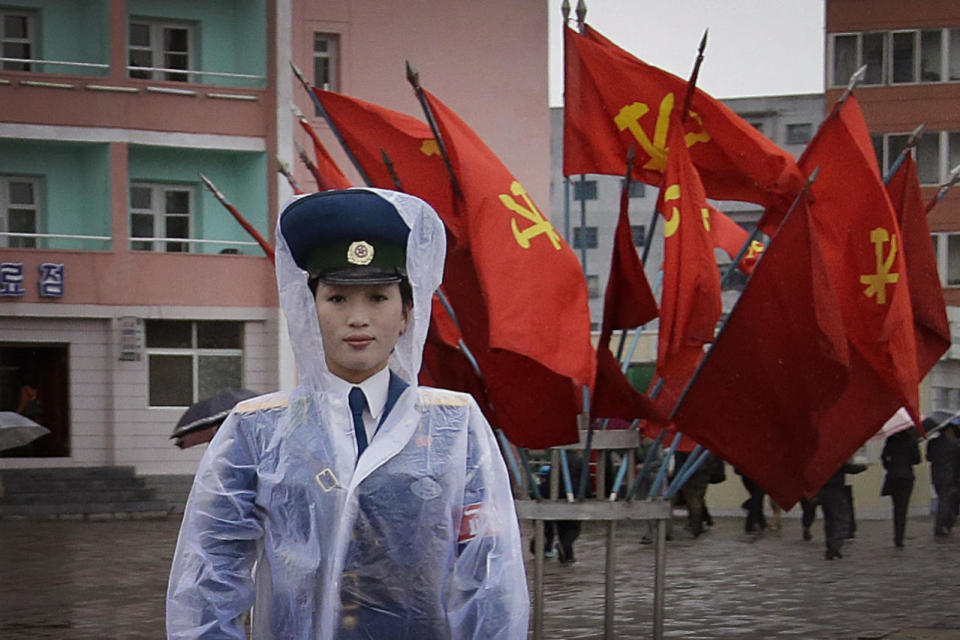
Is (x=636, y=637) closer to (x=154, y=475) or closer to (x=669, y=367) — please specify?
(x=669, y=367)

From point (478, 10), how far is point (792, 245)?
28.3m

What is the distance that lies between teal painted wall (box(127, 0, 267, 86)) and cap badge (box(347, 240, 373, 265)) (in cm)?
3025

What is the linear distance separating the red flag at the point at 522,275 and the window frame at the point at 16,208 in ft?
76.4

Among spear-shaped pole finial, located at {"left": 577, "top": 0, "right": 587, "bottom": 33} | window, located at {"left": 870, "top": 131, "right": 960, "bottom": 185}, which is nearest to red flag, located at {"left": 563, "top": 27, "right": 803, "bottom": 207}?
spear-shaped pole finial, located at {"left": 577, "top": 0, "right": 587, "bottom": 33}

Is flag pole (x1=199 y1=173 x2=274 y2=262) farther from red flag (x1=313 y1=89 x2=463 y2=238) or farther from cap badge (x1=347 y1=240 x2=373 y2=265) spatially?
cap badge (x1=347 y1=240 x2=373 y2=265)

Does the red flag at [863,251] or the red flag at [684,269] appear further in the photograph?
the red flag at [863,251]

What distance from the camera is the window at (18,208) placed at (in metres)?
32.3

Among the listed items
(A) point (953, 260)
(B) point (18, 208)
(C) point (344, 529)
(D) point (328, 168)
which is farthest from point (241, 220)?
(A) point (953, 260)

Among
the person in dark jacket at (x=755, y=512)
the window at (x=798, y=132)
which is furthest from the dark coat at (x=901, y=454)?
the window at (x=798, y=132)

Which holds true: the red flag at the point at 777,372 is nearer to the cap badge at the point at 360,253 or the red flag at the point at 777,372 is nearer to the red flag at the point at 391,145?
the red flag at the point at 391,145

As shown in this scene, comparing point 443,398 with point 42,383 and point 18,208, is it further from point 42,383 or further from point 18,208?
point 18,208

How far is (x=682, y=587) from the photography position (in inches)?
653

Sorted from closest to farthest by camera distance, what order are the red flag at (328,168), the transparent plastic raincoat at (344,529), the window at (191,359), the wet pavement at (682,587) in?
the transparent plastic raincoat at (344,529) → the red flag at (328,168) → the wet pavement at (682,587) → the window at (191,359)

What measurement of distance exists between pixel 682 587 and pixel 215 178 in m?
19.4
